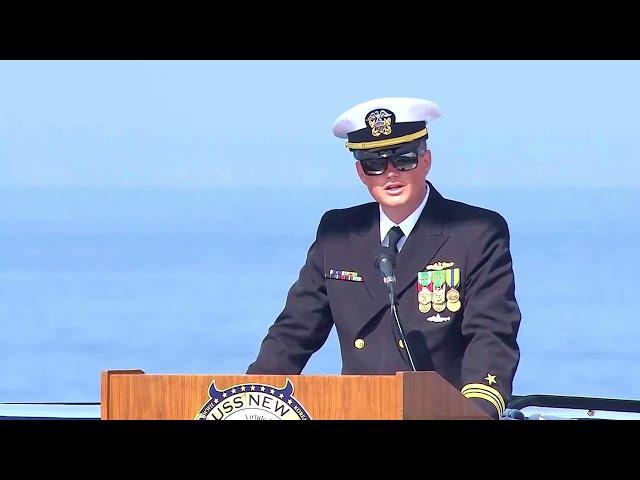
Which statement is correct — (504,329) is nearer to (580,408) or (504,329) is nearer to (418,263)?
Result: (418,263)

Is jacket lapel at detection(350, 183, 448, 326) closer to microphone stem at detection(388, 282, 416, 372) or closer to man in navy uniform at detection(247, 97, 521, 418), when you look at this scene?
man in navy uniform at detection(247, 97, 521, 418)

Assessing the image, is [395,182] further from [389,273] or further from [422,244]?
[389,273]

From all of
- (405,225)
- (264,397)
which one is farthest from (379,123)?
(264,397)

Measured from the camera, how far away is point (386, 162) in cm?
411

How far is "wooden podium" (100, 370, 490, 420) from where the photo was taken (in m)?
3.20

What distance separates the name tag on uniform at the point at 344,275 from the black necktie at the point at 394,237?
120 millimetres

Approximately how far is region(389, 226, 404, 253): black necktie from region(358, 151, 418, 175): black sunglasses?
19 centimetres

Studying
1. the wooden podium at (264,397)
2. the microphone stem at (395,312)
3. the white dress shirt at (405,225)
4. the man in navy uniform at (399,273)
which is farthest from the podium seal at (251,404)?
the white dress shirt at (405,225)

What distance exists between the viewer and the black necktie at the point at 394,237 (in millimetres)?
Answer: 4223

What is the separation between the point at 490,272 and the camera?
4066 mm

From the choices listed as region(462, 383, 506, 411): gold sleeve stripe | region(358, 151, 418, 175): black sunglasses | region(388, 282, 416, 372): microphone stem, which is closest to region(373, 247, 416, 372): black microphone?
region(388, 282, 416, 372): microphone stem

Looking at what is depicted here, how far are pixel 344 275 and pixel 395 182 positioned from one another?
0.30 meters
